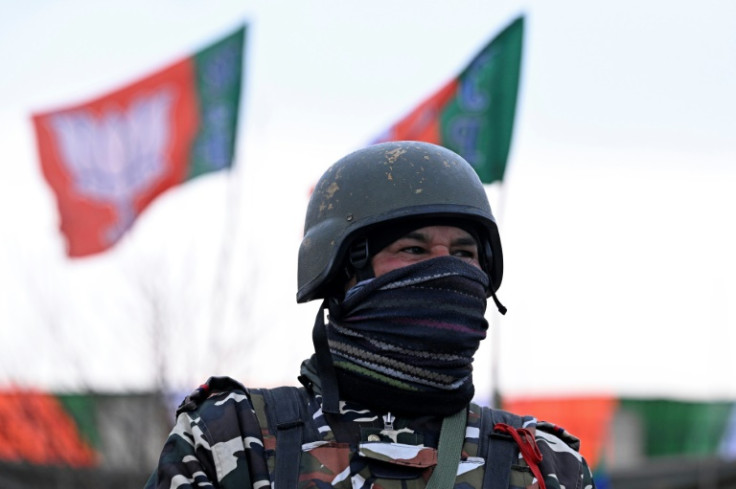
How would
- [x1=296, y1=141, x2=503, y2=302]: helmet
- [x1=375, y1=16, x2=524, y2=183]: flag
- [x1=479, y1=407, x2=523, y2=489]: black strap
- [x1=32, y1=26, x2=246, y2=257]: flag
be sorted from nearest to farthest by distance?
1. [x1=479, y1=407, x2=523, y2=489]: black strap
2. [x1=296, y1=141, x2=503, y2=302]: helmet
3. [x1=375, y1=16, x2=524, y2=183]: flag
4. [x1=32, y1=26, x2=246, y2=257]: flag

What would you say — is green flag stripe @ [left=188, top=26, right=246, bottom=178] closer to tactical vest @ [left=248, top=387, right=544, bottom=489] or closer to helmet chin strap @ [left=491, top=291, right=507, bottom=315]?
helmet chin strap @ [left=491, top=291, right=507, bottom=315]

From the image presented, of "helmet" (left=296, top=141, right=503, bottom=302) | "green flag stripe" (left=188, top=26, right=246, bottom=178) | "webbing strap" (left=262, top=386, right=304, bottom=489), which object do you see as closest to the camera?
"webbing strap" (left=262, top=386, right=304, bottom=489)

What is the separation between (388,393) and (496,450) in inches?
12.3

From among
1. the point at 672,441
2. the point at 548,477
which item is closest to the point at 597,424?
the point at 672,441

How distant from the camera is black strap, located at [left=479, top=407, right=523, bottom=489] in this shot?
3.21 meters

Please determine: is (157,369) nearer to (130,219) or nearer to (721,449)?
(130,219)

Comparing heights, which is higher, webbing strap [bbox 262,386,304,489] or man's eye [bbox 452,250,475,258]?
man's eye [bbox 452,250,475,258]

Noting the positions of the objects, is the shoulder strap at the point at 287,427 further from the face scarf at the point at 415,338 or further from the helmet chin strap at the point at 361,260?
the helmet chin strap at the point at 361,260

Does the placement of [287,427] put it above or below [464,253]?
below

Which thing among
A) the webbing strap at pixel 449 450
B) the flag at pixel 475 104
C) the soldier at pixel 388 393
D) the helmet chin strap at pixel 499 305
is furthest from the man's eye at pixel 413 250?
the flag at pixel 475 104

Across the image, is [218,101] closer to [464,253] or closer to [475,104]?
[475,104]

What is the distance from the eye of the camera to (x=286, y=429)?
3.21 metres

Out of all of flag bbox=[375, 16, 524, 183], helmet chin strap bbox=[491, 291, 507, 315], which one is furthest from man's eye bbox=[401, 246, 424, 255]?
flag bbox=[375, 16, 524, 183]

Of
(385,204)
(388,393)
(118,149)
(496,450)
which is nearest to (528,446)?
(496,450)
